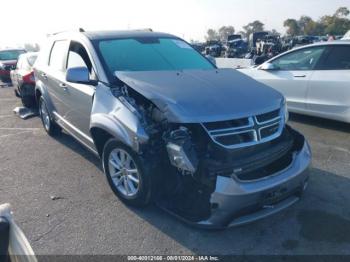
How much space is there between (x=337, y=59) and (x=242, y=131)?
380 centimetres

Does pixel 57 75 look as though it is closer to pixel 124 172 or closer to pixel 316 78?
pixel 124 172

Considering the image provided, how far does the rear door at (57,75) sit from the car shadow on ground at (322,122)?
4.62 metres

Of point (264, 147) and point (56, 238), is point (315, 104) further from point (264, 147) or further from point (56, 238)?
point (56, 238)

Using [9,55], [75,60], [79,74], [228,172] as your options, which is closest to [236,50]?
[9,55]

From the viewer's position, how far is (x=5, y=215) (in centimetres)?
185

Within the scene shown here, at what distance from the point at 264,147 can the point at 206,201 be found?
848 millimetres

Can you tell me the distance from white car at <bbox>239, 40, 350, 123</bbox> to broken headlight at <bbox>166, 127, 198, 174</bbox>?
12.8ft

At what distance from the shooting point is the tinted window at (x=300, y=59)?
6.09 m

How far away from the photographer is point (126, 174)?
353 cm

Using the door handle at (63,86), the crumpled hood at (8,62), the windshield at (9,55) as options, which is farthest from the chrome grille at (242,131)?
the windshield at (9,55)

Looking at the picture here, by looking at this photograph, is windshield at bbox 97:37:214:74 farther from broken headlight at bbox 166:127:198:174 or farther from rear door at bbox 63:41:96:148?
broken headlight at bbox 166:127:198:174

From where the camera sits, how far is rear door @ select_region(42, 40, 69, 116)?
16.0 feet

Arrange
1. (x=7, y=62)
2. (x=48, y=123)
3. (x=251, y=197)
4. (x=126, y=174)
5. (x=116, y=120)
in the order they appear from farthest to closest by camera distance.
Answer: (x=7, y=62), (x=48, y=123), (x=126, y=174), (x=116, y=120), (x=251, y=197)

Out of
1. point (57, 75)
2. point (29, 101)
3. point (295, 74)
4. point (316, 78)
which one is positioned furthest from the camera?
point (29, 101)
